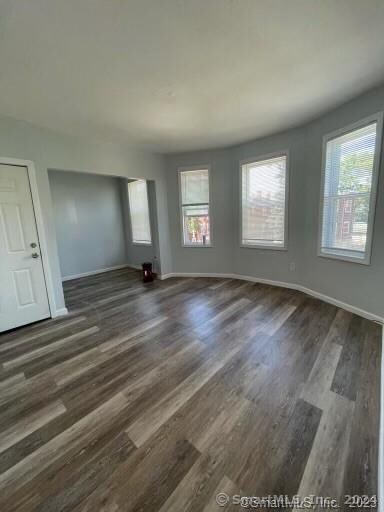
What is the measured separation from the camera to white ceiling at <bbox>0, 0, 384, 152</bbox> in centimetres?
137

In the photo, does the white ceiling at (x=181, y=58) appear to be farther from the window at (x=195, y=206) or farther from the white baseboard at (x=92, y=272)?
the white baseboard at (x=92, y=272)

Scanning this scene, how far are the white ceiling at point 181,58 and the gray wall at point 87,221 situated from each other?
247cm

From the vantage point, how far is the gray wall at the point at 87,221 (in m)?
4.99

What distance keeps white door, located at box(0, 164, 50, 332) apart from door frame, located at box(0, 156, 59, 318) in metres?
0.04

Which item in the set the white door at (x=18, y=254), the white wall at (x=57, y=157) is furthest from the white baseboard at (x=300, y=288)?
the white door at (x=18, y=254)

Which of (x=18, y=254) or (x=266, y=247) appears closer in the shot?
(x=18, y=254)

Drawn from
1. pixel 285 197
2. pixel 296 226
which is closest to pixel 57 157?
pixel 285 197

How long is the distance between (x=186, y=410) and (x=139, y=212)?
4.82 m

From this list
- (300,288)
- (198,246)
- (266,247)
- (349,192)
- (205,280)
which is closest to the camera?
(349,192)

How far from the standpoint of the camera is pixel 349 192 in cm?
278

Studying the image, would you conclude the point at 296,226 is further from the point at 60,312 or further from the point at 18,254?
the point at 18,254

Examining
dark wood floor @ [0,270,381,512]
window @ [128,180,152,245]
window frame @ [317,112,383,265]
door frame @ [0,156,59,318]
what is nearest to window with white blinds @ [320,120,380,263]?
window frame @ [317,112,383,265]

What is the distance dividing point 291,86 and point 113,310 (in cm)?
370

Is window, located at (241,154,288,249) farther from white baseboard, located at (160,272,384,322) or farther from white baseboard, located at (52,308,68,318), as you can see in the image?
white baseboard, located at (52,308,68,318)
